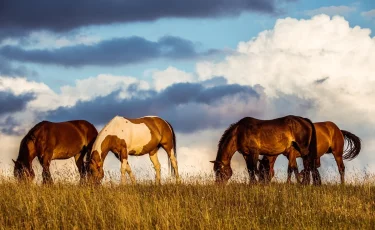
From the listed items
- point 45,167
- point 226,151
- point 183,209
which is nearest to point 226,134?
point 226,151

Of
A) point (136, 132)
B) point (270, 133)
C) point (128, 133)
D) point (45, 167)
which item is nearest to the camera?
point (45, 167)

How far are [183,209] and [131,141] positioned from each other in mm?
7795

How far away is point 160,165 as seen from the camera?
23938 mm

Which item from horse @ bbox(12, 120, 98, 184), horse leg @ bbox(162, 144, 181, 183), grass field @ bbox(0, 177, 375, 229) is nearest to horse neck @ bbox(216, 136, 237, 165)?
horse leg @ bbox(162, 144, 181, 183)

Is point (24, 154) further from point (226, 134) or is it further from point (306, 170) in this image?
point (306, 170)

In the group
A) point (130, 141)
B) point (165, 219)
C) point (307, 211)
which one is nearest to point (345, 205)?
point (307, 211)

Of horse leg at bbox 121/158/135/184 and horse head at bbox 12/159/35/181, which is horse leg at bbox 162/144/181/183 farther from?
horse head at bbox 12/159/35/181

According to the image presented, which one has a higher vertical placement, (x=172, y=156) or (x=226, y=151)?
(x=172, y=156)

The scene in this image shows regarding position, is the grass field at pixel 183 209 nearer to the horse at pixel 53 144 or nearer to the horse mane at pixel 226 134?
the horse at pixel 53 144

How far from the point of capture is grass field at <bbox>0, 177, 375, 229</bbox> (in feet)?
44.6

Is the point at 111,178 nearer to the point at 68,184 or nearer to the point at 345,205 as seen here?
the point at 68,184

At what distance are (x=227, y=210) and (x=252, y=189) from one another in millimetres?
3115

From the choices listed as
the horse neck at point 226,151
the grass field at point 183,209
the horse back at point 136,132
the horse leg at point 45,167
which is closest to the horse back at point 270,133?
the horse neck at point 226,151

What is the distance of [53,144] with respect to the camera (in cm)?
2242
